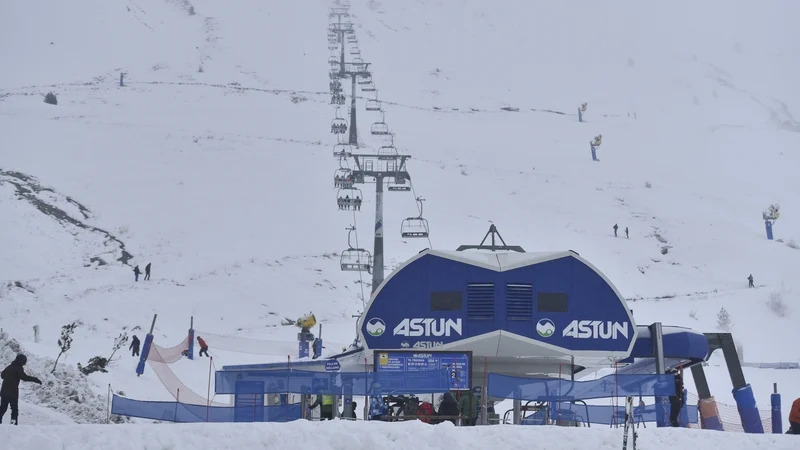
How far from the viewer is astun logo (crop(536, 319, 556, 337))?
23.4 meters

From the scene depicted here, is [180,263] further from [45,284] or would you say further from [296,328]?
[296,328]

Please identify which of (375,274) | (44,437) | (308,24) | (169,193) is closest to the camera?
(44,437)

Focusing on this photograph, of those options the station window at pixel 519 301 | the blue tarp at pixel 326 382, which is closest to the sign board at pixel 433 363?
the blue tarp at pixel 326 382

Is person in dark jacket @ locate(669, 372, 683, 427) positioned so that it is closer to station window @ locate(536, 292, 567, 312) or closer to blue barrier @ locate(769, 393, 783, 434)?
blue barrier @ locate(769, 393, 783, 434)

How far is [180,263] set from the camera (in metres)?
52.0

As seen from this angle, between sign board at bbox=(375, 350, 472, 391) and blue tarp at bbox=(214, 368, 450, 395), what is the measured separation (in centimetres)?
53

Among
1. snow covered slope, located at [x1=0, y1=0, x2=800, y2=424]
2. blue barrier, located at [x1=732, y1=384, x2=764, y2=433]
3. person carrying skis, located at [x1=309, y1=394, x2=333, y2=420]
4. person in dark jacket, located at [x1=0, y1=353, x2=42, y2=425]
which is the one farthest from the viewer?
snow covered slope, located at [x1=0, y1=0, x2=800, y2=424]

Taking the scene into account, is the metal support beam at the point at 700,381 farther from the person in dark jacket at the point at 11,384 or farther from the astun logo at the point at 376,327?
the person in dark jacket at the point at 11,384

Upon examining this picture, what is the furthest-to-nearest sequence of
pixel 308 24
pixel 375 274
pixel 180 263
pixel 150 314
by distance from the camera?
pixel 308 24
pixel 180 263
pixel 150 314
pixel 375 274

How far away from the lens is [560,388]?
18438 millimetres

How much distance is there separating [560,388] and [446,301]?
217 inches

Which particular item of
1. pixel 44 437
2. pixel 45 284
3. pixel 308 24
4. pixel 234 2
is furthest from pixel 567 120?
pixel 44 437

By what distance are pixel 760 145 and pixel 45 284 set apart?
71.5 meters

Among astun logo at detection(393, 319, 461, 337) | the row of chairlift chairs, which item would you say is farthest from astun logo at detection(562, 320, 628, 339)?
the row of chairlift chairs
